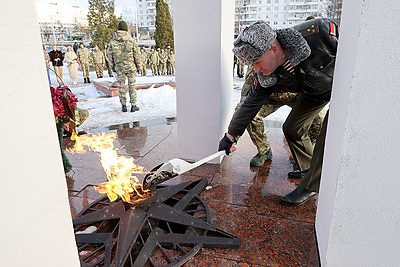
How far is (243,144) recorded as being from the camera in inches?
160

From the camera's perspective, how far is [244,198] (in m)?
2.74

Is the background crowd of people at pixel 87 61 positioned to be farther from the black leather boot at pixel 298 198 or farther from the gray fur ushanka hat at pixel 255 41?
the black leather boot at pixel 298 198

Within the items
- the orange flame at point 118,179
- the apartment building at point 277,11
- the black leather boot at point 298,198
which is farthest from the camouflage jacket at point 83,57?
the apartment building at point 277,11

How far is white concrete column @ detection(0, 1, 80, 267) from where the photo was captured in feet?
2.84

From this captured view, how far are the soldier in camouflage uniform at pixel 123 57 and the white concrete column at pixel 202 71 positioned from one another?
3682mm

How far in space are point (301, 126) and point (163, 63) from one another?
15.0m

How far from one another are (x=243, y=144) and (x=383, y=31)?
2.85 m

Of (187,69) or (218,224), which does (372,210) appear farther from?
(187,69)

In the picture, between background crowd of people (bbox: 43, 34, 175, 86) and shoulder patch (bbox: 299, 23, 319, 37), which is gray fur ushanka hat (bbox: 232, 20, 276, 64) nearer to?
shoulder patch (bbox: 299, 23, 319, 37)

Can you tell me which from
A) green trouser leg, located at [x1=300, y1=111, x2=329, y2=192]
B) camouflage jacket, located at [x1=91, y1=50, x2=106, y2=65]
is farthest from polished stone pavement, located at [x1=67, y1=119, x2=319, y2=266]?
camouflage jacket, located at [x1=91, y1=50, x2=106, y2=65]

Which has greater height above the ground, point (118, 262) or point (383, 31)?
point (383, 31)

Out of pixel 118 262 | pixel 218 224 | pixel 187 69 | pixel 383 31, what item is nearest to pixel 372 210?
pixel 383 31

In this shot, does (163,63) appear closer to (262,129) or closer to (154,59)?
(154,59)

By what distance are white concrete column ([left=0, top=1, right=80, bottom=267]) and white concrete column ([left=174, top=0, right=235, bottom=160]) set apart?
2353 mm
